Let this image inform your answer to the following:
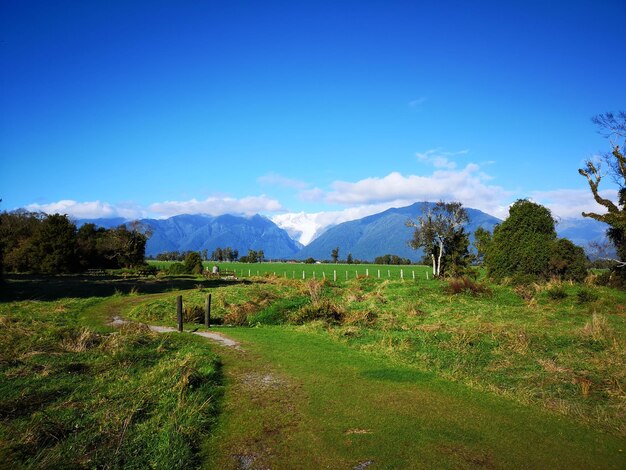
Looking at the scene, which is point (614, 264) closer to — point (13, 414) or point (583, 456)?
point (583, 456)

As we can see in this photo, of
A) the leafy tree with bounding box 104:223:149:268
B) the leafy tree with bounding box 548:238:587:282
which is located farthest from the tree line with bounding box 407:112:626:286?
the leafy tree with bounding box 104:223:149:268

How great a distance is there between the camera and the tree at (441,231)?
50938mm

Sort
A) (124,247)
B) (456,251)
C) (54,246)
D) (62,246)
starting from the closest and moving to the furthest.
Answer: (54,246) → (62,246) → (456,251) → (124,247)

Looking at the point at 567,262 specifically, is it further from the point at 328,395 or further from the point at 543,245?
the point at 328,395

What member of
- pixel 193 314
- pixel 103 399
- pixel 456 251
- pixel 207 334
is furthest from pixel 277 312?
pixel 456 251

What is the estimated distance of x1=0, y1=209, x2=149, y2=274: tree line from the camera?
4844 centimetres

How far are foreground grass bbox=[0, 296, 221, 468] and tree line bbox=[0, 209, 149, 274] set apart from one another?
33882 mm

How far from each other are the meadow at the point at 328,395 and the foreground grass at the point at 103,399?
0.04 meters

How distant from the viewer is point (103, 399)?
808 centimetres

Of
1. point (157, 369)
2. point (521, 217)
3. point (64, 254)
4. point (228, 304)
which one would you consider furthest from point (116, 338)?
point (64, 254)

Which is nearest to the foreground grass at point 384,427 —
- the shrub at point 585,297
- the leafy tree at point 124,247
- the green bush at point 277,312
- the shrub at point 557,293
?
the green bush at point 277,312

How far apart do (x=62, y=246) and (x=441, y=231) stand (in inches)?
1977

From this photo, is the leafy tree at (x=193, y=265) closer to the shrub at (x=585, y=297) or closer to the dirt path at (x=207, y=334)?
the dirt path at (x=207, y=334)

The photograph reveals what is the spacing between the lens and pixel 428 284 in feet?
86.9
